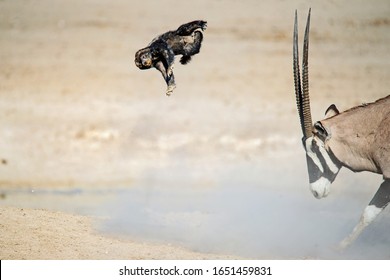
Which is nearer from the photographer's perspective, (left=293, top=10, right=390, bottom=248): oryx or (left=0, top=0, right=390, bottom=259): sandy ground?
(left=293, top=10, right=390, bottom=248): oryx

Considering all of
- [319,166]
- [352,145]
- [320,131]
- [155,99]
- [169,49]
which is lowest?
[319,166]

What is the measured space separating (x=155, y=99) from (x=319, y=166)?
659 cm

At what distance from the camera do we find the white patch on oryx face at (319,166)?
9680 millimetres

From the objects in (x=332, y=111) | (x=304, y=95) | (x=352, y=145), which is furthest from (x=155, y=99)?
(x=352, y=145)

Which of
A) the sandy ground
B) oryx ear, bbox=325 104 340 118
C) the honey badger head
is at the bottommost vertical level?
oryx ear, bbox=325 104 340 118

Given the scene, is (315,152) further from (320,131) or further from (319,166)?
(320,131)

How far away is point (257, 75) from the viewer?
16516 millimetres

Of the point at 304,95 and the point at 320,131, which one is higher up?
the point at 304,95

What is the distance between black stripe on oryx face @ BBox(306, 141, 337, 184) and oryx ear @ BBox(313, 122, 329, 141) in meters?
0.11

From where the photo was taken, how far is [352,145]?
9.52m

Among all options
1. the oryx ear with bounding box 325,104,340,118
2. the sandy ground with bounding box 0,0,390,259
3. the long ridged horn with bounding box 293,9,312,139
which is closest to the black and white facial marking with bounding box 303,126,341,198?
the long ridged horn with bounding box 293,9,312,139

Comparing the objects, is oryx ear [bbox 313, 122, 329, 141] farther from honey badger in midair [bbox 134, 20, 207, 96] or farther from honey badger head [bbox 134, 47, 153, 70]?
honey badger head [bbox 134, 47, 153, 70]

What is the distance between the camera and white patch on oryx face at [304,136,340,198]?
9.68m

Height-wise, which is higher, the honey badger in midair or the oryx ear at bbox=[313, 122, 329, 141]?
the honey badger in midair
